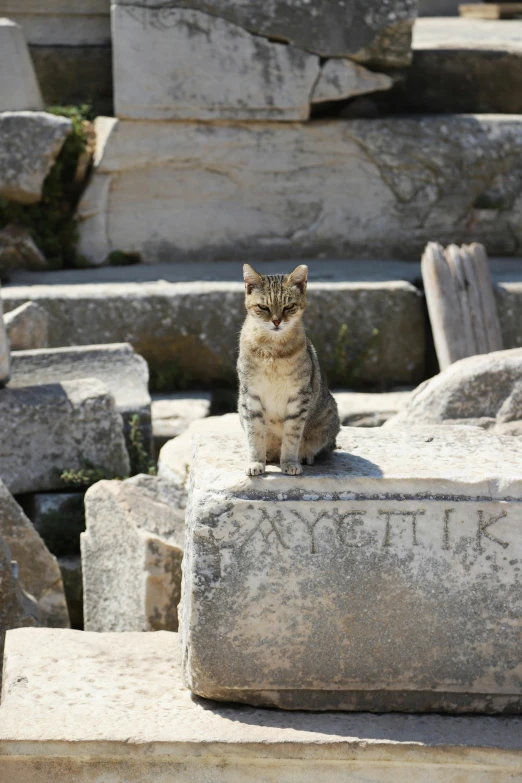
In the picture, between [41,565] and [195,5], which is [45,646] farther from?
[195,5]

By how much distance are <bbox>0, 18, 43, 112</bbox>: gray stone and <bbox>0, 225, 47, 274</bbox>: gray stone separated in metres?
0.87

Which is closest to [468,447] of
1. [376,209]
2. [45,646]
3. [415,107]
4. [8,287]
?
[45,646]

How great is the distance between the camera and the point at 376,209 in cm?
821

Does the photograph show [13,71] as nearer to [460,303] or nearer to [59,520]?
[460,303]

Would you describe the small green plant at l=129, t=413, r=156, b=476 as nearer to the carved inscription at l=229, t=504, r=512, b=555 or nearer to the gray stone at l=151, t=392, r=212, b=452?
the gray stone at l=151, t=392, r=212, b=452

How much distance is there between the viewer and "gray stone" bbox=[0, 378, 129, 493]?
17.5 ft

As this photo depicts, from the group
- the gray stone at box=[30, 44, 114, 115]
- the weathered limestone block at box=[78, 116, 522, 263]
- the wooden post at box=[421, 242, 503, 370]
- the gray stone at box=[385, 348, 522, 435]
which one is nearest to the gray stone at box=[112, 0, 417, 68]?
the weathered limestone block at box=[78, 116, 522, 263]

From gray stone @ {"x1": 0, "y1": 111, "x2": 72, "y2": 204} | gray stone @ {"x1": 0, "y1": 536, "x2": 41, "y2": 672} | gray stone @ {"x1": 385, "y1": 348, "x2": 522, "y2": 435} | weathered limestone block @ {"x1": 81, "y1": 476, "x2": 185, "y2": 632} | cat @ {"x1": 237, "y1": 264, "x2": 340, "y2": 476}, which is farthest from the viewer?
gray stone @ {"x1": 0, "y1": 111, "x2": 72, "y2": 204}

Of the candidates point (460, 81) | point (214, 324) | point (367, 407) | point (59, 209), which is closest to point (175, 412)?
point (214, 324)

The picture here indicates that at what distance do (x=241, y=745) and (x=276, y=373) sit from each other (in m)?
1.10

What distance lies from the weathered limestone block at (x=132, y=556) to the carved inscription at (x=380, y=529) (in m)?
1.04

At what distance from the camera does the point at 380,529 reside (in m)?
3.25

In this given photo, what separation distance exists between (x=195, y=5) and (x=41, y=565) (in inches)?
182

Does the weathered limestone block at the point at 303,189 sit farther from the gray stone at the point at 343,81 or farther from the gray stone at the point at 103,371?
the gray stone at the point at 103,371
